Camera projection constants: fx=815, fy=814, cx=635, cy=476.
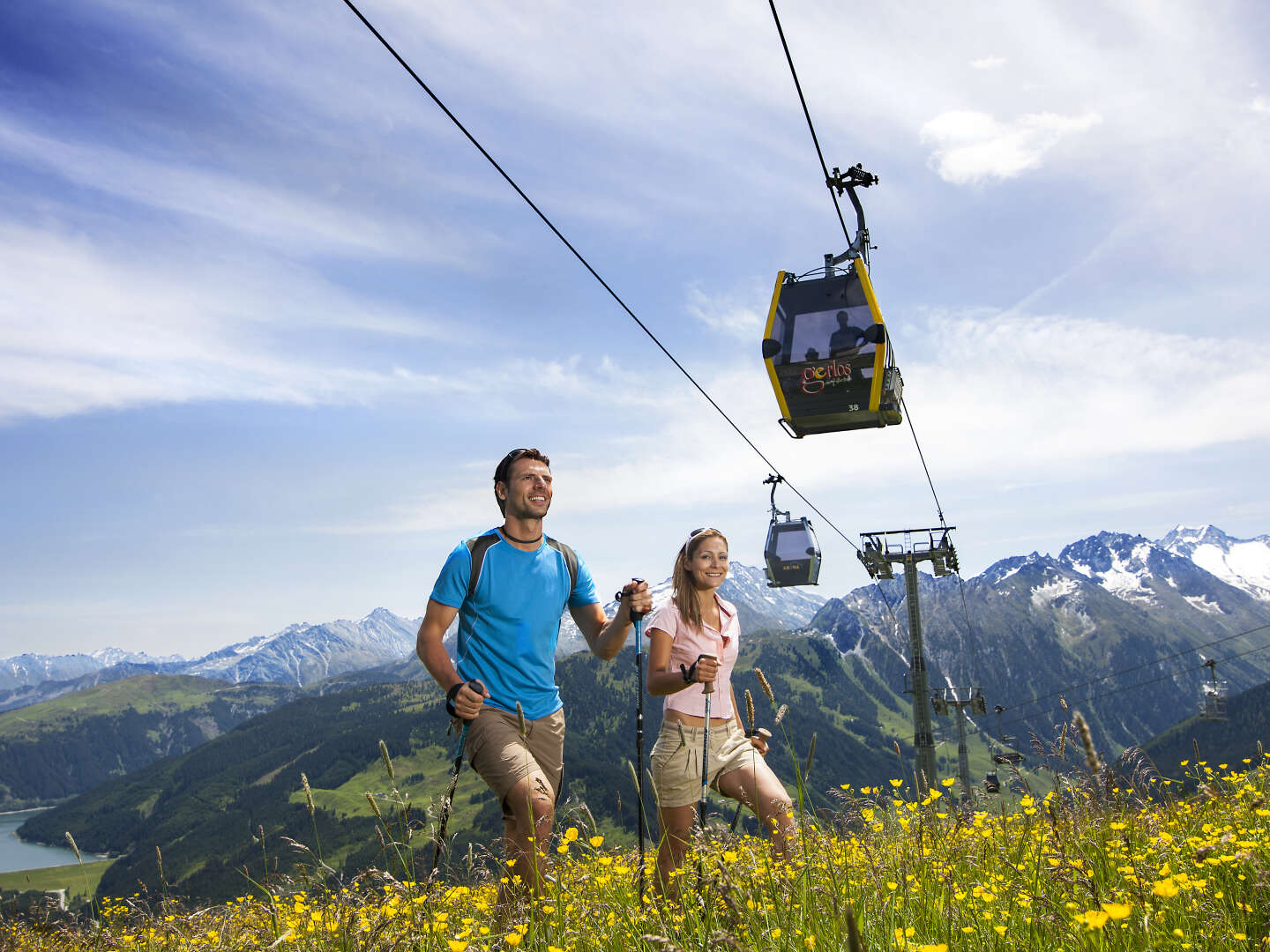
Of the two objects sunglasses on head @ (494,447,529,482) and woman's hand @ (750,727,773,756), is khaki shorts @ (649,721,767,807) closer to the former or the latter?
woman's hand @ (750,727,773,756)

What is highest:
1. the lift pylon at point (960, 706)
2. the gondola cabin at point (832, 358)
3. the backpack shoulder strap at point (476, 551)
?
the gondola cabin at point (832, 358)

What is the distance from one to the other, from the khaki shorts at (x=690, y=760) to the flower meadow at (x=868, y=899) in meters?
0.73

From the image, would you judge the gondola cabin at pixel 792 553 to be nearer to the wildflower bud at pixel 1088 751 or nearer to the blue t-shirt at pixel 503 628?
the blue t-shirt at pixel 503 628

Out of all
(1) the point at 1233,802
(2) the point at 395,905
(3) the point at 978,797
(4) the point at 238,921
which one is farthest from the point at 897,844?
Result: (4) the point at 238,921

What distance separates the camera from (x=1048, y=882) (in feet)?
10.3

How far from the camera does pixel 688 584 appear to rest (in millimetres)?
5586

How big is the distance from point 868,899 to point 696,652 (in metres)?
2.50

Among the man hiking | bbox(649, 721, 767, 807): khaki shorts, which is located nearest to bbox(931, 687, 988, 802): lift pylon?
bbox(649, 721, 767, 807): khaki shorts

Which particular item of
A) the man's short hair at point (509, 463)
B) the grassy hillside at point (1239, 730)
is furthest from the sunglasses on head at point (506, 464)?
the grassy hillside at point (1239, 730)

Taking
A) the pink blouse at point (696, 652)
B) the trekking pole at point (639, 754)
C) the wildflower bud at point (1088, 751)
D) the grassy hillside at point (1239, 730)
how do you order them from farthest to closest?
the grassy hillside at point (1239, 730)
the pink blouse at point (696, 652)
the trekking pole at point (639, 754)
the wildflower bud at point (1088, 751)

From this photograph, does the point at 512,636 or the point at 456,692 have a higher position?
the point at 512,636

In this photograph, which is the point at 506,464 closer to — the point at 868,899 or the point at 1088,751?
the point at 868,899

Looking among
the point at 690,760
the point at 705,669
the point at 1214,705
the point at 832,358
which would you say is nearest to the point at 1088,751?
the point at 705,669

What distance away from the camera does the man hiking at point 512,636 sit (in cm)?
438
